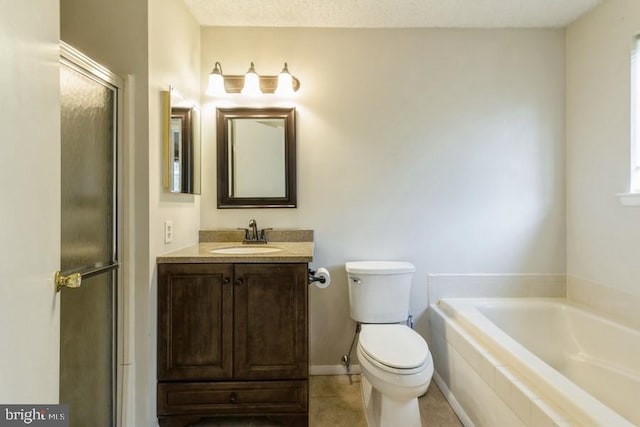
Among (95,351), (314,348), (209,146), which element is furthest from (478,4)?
(95,351)

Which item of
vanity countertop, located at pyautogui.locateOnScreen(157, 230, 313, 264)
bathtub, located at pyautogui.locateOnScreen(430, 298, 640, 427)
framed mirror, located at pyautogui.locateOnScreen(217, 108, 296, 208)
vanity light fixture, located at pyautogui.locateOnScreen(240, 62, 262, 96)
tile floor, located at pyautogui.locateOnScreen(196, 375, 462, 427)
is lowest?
tile floor, located at pyautogui.locateOnScreen(196, 375, 462, 427)

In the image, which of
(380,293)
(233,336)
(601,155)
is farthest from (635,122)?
(233,336)

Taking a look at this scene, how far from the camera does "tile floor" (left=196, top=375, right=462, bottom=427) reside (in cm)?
174

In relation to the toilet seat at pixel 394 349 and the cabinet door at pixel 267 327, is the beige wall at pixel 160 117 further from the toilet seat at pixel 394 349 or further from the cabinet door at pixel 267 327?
the toilet seat at pixel 394 349

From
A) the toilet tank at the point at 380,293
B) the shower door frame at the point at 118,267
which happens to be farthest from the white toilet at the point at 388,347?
the shower door frame at the point at 118,267

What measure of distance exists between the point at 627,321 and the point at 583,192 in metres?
0.79

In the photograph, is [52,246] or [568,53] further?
[568,53]

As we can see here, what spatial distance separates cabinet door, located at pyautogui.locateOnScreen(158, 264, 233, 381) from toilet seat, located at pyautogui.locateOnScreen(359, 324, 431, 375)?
2.26ft

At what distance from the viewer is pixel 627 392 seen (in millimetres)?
1586

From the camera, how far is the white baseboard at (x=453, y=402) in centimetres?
169

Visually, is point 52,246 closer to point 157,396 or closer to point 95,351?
point 95,351

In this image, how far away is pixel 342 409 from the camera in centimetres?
185
